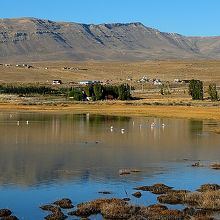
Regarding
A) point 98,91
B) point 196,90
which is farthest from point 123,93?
point 196,90

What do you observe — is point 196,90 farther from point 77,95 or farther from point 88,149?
point 88,149

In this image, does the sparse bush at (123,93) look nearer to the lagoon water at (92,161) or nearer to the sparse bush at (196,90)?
the sparse bush at (196,90)

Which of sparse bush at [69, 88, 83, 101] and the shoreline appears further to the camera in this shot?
sparse bush at [69, 88, 83, 101]

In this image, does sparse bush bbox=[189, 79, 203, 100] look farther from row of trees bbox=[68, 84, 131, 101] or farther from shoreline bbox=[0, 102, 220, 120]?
shoreline bbox=[0, 102, 220, 120]

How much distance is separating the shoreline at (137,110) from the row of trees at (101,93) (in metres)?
11.6

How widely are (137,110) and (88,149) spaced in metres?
49.4

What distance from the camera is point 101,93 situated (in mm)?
117875

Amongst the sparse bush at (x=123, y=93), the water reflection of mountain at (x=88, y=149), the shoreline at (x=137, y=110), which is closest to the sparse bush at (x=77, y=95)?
the sparse bush at (x=123, y=93)

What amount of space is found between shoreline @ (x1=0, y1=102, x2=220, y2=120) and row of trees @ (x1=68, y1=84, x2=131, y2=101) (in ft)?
38.0

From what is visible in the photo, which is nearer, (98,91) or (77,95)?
(98,91)

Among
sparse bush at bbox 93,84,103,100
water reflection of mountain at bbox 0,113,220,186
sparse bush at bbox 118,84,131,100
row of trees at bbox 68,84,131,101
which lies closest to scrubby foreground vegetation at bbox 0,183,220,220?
water reflection of mountain at bbox 0,113,220,186

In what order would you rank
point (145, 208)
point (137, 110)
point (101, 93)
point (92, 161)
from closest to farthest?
point (145, 208) < point (92, 161) < point (137, 110) < point (101, 93)

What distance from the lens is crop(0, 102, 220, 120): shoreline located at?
262ft

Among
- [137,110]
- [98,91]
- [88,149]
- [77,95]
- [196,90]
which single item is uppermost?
[196,90]
